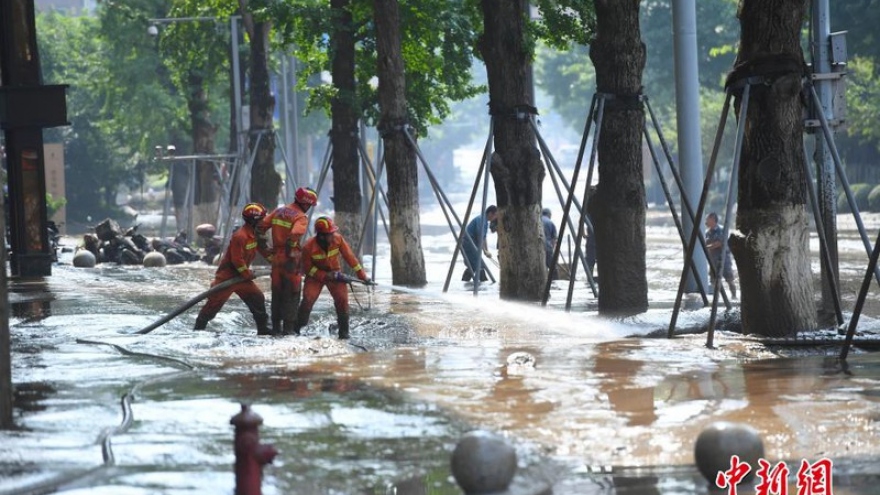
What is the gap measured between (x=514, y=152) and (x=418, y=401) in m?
11.0

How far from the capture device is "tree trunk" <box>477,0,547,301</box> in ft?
70.7

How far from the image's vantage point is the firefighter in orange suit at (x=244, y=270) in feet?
56.5

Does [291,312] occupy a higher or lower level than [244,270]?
lower

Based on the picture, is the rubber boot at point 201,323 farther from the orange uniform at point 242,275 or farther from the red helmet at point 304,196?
the red helmet at point 304,196

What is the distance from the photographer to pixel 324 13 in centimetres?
2884

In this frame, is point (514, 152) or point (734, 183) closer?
point (734, 183)

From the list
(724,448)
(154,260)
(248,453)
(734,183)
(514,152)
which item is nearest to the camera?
(248,453)

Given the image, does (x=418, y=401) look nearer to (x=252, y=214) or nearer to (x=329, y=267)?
(x=329, y=267)

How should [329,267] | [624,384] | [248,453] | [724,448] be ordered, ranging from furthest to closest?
[329,267], [624,384], [724,448], [248,453]

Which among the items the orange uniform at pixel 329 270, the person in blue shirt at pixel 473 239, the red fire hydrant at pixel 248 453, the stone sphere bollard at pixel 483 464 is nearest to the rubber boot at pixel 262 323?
the orange uniform at pixel 329 270

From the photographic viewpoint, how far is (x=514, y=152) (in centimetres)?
2180

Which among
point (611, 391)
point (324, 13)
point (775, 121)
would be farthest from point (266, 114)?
point (611, 391)

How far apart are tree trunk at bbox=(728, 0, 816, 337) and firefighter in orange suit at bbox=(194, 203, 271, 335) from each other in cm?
544

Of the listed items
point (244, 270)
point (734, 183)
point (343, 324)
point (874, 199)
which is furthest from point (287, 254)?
point (874, 199)
